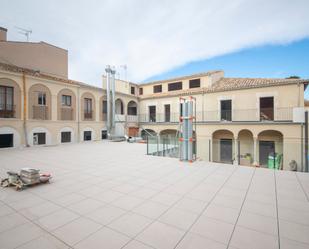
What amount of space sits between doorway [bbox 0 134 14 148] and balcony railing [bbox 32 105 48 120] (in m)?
1.91

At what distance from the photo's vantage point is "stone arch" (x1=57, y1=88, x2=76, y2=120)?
13.9m

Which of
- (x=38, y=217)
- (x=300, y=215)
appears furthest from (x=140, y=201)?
(x=300, y=215)

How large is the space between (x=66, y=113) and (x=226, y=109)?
568 inches

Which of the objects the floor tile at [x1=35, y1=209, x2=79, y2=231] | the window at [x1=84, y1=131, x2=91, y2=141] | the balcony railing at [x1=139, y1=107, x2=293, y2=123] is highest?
the balcony railing at [x1=139, y1=107, x2=293, y2=123]

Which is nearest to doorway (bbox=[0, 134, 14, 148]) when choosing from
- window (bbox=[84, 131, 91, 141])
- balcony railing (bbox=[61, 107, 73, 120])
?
balcony railing (bbox=[61, 107, 73, 120])

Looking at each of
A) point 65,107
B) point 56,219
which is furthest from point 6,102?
point 56,219

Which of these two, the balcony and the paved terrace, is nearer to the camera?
the paved terrace

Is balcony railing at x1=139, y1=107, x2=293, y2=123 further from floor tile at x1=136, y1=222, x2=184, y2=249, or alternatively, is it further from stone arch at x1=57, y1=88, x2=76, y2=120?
floor tile at x1=136, y1=222, x2=184, y2=249

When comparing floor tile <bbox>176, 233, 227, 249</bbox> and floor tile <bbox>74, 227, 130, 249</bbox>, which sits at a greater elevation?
floor tile <bbox>74, 227, 130, 249</bbox>

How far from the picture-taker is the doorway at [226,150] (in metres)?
16.3

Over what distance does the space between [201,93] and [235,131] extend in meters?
5.16

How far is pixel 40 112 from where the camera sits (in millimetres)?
12766

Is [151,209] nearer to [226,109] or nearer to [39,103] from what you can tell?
[39,103]

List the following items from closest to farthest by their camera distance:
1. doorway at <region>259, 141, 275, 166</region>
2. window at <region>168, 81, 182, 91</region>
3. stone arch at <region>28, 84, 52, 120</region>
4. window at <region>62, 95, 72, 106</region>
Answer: stone arch at <region>28, 84, 52, 120</region> → window at <region>62, 95, 72, 106</region> → doorway at <region>259, 141, 275, 166</region> → window at <region>168, 81, 182, 91</region>
